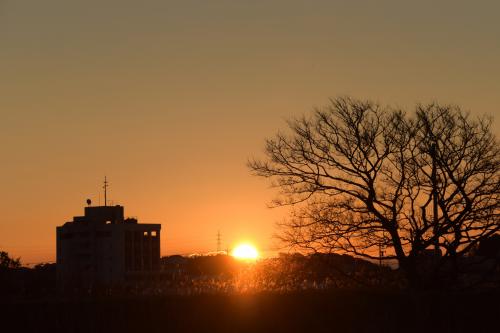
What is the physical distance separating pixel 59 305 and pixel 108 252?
319 ft

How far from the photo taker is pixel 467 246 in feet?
106

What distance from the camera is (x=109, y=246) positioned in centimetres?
11675

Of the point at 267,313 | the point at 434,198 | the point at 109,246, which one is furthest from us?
the point at 109,246

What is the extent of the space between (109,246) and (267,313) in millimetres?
94370

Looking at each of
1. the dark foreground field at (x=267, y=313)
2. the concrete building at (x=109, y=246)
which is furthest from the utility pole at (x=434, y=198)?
the concrete building at (x=109, y=246)

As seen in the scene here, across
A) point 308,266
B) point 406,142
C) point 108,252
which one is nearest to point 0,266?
point 308,266

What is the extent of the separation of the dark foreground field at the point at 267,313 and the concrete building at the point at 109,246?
91.5 metres

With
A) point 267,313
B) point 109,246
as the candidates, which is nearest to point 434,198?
point 267,313

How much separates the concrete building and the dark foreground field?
300 ft

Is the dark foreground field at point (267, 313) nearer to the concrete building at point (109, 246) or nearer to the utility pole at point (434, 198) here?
the utility pole at point (434, 198)

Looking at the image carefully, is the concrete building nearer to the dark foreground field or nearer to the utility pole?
the utility pole

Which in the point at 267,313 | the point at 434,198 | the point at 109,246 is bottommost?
the point at 267,313

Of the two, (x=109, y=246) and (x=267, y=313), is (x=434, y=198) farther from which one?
(x=109, y=246)

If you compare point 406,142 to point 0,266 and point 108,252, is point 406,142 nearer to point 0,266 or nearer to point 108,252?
point 0,266
